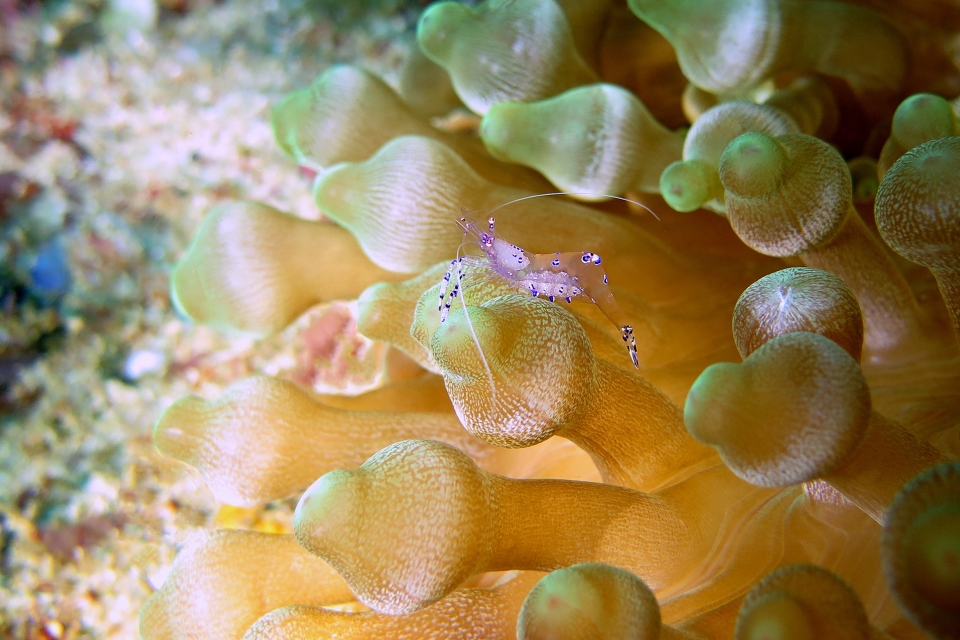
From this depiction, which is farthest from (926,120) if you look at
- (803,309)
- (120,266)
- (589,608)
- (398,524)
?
(120,266)

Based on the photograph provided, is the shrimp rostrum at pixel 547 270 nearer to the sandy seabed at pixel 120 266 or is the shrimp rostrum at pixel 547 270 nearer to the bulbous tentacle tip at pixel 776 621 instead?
the bulbous tentacle tip at pixel 776 621

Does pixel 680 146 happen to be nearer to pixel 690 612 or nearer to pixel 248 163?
pixel 690 612

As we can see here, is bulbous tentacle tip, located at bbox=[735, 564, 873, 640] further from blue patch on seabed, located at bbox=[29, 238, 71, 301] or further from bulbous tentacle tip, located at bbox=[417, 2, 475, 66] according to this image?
blue patch on seabed, located at bbox=[29, 238, 71, 301]

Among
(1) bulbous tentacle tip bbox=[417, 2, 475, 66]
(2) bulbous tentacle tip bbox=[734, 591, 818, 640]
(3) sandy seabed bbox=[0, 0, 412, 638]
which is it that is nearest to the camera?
(2) bulbous tentacle tip bbox=[734, 591, 818, 640]

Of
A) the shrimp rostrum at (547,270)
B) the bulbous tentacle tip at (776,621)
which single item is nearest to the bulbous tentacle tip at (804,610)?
the bulbous tentacle tip at (776,621)

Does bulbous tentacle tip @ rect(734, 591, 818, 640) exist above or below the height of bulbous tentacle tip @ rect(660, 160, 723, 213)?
below

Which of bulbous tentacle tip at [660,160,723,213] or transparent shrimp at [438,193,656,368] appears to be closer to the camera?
bulbous tentacle tip at [660,160,723,213]

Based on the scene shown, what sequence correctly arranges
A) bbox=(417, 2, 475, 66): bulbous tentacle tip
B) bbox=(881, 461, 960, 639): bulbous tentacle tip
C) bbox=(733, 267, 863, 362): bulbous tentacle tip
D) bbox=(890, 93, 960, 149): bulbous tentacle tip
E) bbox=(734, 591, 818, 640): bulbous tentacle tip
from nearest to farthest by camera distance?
bbox=(881, 461, 960, 639): bulbous tentacle tip, bbox=(734, 591, 818, 640): bulbous tentacle tip, bbox=(733, 267, 863, 362): bulbous tentacle tip, bbox=(890, 93, 960, 149): bulbous tentacle tip, bbox=(417, 2, 475, 66): bulbous tentacle tip

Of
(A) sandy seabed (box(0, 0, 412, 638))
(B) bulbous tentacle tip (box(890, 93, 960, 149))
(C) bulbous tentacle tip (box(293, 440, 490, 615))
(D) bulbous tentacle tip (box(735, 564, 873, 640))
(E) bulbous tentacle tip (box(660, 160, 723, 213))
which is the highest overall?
(B) bulbous tentacle tip (box(890, 93, 960, 149))

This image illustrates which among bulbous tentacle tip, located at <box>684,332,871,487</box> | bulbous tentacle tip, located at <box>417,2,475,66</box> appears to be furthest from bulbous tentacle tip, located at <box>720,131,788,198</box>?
bulbous tentacle tip, located at <box>417,2,475,66</box>
